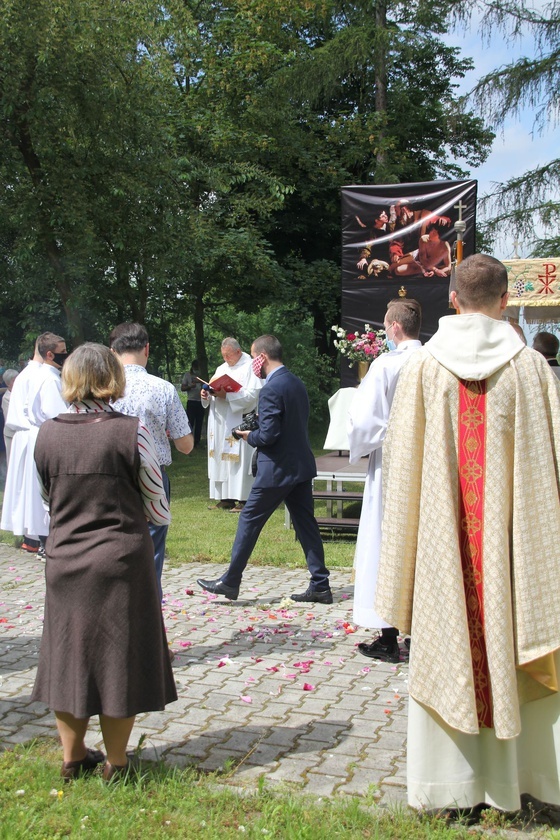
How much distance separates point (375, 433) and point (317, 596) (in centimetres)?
215

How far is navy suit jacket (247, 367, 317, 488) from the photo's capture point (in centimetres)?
680

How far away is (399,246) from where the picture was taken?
44.2 ft

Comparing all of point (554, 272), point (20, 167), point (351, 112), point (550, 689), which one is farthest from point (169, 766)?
point (351, 112)

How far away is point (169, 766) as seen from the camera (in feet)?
13.6

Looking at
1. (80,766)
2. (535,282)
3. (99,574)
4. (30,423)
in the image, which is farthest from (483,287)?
(535,282)

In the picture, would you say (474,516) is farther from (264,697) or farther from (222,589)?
(222,589)

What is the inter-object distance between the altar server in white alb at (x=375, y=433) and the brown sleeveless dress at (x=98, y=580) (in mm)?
2093

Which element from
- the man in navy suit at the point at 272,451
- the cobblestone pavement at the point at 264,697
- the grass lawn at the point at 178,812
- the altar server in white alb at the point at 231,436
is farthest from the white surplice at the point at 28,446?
the grass lawn at the point at 178,812

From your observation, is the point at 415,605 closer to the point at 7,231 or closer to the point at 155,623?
the point at 155,623

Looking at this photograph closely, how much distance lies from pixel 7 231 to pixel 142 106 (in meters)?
3.00

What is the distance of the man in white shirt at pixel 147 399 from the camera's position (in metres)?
5.41

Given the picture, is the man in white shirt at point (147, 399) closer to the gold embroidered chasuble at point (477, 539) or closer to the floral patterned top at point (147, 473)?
the floral patterned top at point (147, 473)

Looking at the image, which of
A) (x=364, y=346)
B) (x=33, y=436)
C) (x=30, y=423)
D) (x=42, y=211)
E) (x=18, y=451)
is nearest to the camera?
(x=30, y=423)

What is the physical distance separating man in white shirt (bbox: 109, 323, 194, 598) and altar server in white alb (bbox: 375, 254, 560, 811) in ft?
6.84
